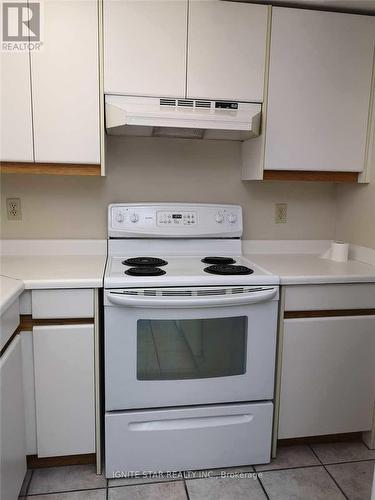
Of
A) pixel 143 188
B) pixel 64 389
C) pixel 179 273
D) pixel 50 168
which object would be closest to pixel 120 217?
pixel 143 188

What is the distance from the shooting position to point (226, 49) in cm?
187

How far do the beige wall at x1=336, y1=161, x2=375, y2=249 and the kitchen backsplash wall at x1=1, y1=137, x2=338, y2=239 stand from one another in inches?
9.8

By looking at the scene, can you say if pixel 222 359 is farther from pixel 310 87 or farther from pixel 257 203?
pixel 310 87

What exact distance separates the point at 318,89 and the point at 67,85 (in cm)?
122

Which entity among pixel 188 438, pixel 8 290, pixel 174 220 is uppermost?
pixel 174 220

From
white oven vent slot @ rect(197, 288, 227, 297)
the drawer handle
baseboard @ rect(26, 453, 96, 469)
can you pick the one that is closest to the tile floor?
baseboard @ rect(26, 453, 96, 469)

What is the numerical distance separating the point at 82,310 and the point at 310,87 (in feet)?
5.03

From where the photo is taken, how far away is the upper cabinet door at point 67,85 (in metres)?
1.74

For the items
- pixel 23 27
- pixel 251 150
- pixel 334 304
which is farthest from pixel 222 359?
pixel 23 27

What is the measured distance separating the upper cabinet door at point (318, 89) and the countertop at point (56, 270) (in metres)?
1.01

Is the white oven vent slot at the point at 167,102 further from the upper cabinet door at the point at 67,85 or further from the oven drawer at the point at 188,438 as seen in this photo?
the oven drawer at the point at 188,438

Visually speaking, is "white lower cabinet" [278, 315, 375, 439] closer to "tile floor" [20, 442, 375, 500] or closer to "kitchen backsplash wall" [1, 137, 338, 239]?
"tile floor" [20, 442, 375, 500]

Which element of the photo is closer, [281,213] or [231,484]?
[231,484]

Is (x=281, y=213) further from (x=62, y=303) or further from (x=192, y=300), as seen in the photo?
(x=62, y=303)
